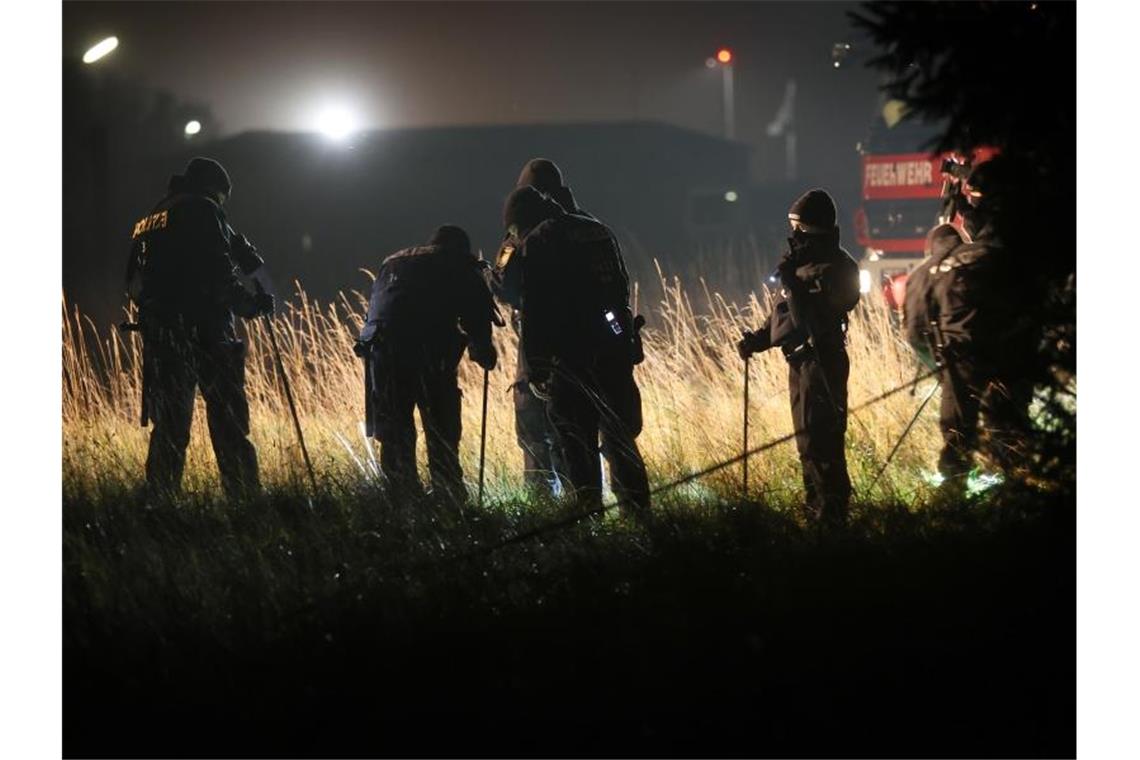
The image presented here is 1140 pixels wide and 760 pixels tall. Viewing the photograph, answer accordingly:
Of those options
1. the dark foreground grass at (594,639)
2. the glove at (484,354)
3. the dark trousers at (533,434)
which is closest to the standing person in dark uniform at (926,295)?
the dark foreground grass at (594,639)

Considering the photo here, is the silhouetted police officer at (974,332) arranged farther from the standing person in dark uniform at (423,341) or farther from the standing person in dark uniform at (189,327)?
the standing person in dark uniform at (189,327)

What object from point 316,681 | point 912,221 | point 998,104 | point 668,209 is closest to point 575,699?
point 316,681

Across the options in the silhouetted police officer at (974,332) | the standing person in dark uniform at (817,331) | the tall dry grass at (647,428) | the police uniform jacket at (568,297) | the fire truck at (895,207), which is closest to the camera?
the silhouetted police officer at (974,332)

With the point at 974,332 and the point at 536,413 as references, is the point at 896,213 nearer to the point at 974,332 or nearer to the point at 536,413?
the point at 536,413

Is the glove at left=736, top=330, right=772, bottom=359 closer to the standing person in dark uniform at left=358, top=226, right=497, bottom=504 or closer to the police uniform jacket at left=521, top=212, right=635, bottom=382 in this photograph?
the police uniform jacket at left=521, top=212, right=635, bottom=382

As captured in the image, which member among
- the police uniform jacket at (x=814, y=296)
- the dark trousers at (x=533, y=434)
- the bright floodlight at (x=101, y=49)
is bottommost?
the dark trousers at (x=533, y=434)

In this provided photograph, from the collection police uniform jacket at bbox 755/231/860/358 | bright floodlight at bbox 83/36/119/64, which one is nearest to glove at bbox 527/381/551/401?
police uniform jacket at bbox 755/231/860/358

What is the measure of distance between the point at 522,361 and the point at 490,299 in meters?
0.39

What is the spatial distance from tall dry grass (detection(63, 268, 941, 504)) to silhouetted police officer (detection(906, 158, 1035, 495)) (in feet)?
0.94

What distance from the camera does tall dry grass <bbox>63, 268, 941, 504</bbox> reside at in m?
7.58

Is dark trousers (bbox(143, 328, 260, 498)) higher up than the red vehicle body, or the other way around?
the red vehicle body

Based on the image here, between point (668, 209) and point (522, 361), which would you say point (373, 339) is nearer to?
point (522, 361)

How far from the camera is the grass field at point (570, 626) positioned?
15.1 feet

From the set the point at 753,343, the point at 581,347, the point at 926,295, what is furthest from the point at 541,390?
the point at 926,295
